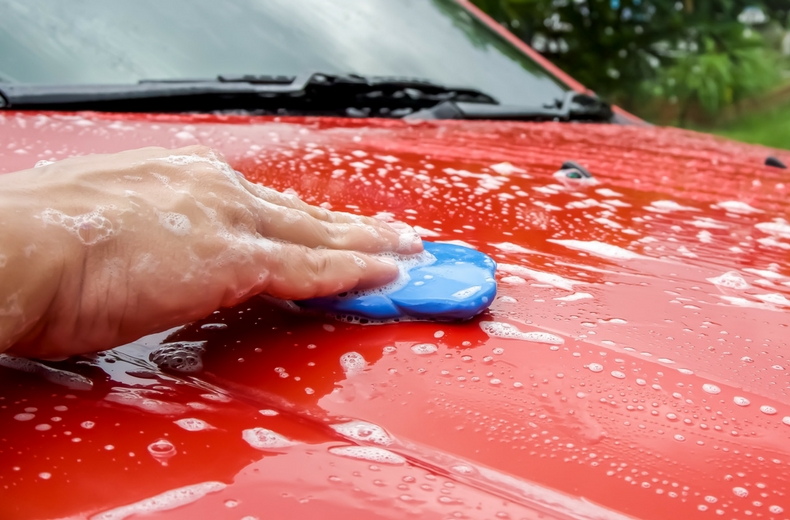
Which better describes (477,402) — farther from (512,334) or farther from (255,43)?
(255,43)

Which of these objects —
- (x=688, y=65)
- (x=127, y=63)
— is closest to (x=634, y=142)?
(x=127, y=63)

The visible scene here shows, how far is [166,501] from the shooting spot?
1.97ft

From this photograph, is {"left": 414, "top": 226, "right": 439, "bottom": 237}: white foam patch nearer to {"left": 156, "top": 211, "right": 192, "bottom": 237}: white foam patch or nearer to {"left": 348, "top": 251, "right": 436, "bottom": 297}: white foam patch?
{"left": 348, "top": 251, "right": 436, "bottom": 297}: white foam patch

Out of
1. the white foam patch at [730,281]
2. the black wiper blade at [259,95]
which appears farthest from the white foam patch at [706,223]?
the black wiper blade at [259,95]

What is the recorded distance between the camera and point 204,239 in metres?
0.82

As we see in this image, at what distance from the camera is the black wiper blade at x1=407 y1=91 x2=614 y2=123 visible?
2.14m

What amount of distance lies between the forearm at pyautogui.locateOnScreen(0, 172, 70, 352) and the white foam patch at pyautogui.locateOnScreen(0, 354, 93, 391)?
2.7 inches

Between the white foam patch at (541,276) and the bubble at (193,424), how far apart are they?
544 mm

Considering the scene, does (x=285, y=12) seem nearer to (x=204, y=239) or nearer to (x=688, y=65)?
(x=204, y=239)

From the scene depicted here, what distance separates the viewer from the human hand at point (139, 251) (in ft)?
2.36

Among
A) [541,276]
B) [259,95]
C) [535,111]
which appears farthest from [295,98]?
[541,276]

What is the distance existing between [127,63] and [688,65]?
8.56m

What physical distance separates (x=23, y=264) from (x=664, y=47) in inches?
366

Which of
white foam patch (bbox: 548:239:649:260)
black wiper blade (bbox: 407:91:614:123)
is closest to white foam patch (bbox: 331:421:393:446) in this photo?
white foam patch (bbox: 548:239:649:260)
